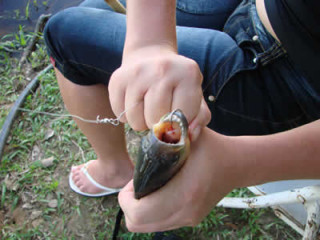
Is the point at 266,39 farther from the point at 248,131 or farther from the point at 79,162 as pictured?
the point at 79,162

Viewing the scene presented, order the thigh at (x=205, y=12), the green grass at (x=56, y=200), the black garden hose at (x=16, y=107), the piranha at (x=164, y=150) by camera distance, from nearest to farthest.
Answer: the piranha at (x=164, y=150), the thigh at (x=205, y=12), the green grass at (x=56, y=200), the black garden hose at (x=16, y=107)

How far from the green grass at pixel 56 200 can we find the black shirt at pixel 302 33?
103 cm

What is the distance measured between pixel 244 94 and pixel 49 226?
140 centimetres

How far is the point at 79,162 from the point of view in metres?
2.16

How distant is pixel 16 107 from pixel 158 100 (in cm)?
179

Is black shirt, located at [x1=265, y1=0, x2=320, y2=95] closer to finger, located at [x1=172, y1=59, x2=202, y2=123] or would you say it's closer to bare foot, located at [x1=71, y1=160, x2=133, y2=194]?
finger, located at [x1=172, y1=59, x2=202, y2=123]

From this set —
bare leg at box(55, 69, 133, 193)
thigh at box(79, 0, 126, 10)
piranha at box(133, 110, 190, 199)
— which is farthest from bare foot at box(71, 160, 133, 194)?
piranha at box(133, 110, 190, 199)

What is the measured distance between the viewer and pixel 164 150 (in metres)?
0.80

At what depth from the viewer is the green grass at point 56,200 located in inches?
72.6

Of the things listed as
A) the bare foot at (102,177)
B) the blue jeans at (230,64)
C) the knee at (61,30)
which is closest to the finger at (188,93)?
the blue jeans at (230,64)

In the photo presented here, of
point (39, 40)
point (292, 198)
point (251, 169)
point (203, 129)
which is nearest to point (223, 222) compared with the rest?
point (292, 198)

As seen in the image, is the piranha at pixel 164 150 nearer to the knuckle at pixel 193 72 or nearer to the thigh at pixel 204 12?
the knuckle at pixel 193 72

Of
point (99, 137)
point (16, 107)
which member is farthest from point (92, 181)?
point (16, 107)

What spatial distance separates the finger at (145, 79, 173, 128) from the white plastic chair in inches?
31.4
